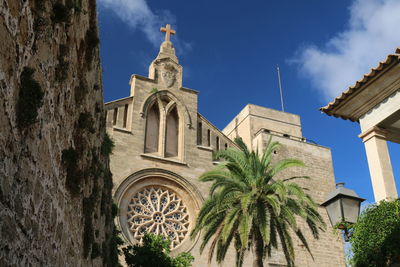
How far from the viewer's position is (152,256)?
44.9ft

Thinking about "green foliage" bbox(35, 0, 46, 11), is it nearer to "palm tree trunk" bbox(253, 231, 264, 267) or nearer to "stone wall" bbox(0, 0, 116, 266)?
"stone wall" bbox(0, 0, 116, 266)

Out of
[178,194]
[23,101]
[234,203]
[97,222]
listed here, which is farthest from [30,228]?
[178,194]

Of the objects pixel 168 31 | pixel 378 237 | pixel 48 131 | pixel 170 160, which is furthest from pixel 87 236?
pixel 168 31

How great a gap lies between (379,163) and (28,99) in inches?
280

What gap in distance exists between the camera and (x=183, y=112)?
20516 millimetres

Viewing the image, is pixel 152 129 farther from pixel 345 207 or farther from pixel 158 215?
pixel 345 207

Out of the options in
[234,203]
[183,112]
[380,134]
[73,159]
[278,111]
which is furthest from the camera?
[278,111]

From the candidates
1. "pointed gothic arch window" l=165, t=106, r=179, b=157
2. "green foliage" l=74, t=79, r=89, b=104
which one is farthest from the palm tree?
"green foliage" l=74, t=79, r=89, b=104

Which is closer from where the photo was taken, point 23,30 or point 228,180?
point 23,30

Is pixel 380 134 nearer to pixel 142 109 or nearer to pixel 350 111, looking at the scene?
pixel 350 111

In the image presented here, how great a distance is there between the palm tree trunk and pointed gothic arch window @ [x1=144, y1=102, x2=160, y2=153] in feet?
21.7

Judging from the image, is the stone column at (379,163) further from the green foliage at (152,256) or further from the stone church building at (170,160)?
the stone church building at (170,160)

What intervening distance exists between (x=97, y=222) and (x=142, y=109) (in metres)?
12.0

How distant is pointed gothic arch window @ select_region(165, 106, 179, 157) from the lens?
19.6m
